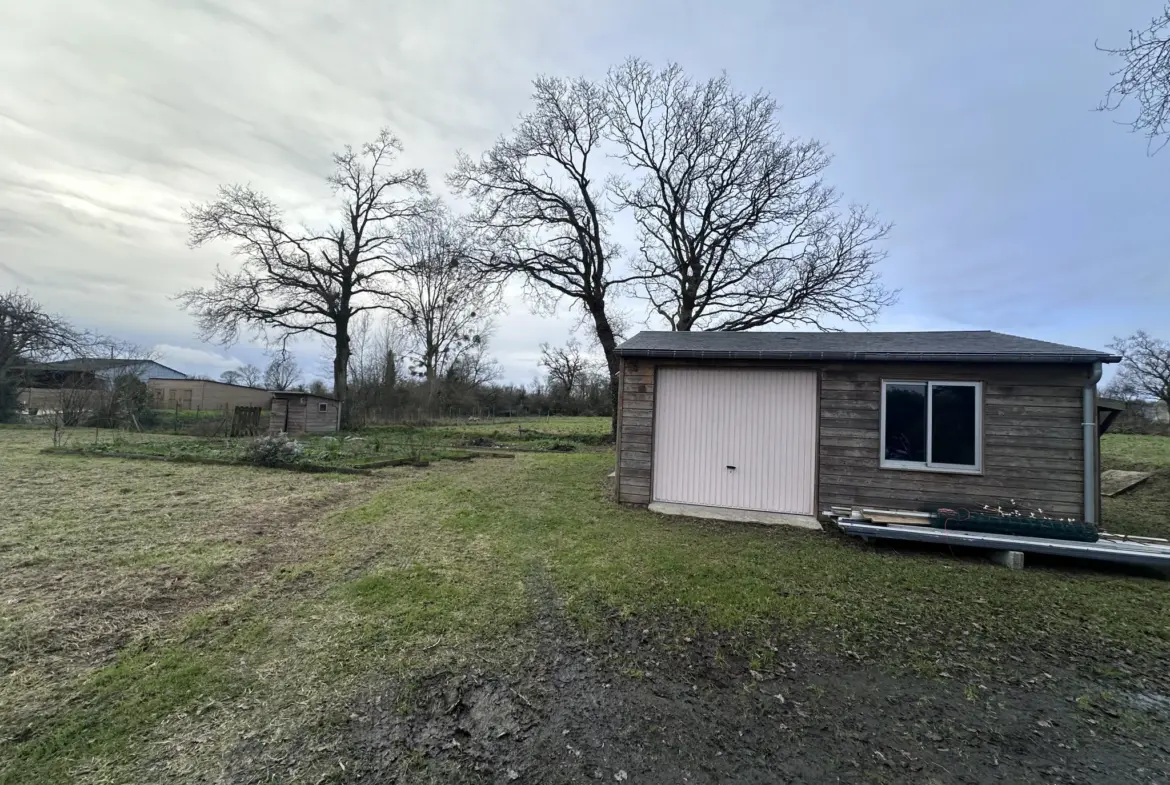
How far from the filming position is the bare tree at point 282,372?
79.4ft

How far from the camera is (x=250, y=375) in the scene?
43.4m

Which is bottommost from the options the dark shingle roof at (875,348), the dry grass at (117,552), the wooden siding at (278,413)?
the dry grass at (117,552)

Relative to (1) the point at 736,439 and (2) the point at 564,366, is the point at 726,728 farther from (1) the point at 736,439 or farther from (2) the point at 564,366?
(2) the point at 564,366

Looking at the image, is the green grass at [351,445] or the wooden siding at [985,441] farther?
the green grass at [351,445]

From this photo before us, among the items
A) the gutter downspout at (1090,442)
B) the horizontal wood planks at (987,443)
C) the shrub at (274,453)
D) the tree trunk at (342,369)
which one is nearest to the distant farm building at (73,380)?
the tree trunk at (342,369)

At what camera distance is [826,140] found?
16.6 metres

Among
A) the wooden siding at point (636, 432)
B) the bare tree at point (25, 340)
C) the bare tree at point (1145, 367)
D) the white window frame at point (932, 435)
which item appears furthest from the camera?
the bare tree at point (1145, 367)

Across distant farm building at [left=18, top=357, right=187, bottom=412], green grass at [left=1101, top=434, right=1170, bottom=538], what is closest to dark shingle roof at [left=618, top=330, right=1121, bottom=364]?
green grass at [left=1101, top=434, right=1170, bottom=538]

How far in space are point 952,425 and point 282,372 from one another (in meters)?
37.2

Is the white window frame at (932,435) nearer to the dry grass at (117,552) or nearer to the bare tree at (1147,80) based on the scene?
the bare tree at (1147,80)

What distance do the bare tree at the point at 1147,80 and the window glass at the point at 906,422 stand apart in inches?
142

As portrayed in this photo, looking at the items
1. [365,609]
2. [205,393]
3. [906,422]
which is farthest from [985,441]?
[205,393]

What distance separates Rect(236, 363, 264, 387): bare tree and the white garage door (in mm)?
47195

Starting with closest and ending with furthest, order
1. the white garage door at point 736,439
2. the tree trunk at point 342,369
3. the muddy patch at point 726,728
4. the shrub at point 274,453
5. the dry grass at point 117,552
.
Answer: the muddy patch at point 726,728 → the dry grass at point 117,552 → the white garage door at point 736,439 → the shrub at point 274,453 → the tree trunk at point 342,369
